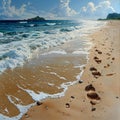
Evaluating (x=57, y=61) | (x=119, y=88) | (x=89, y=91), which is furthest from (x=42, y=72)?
Result: (x=119, y=88)

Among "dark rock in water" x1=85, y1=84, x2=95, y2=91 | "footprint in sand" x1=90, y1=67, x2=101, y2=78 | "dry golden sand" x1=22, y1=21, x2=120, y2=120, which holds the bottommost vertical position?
"dry golden sand" x1=22, y1=21, x2=120, y2=120

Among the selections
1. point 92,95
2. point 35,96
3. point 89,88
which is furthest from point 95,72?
point 35,96

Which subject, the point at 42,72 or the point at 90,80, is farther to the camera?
the point at 42,72

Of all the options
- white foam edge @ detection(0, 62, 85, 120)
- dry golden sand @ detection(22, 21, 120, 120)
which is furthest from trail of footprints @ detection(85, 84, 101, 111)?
white foam edge @ detection(0, 62, 85, 120)

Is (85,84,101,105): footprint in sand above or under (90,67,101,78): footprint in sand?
under

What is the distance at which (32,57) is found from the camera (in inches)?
285

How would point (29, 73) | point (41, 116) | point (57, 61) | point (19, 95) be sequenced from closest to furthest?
1. point (41, 116)
2. point (19, 95)
3. point (29, 73)
4. point (57, 61)

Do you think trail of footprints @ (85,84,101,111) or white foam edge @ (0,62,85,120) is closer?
white foam edge @ (0,62,85,120)

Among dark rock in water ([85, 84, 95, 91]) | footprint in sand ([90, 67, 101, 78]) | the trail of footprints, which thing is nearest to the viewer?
the trail of footprints

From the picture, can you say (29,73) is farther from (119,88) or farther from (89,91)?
(119,88)

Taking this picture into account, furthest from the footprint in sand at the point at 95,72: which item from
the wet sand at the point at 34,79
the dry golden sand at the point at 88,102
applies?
the wet sand at the point at 34,79

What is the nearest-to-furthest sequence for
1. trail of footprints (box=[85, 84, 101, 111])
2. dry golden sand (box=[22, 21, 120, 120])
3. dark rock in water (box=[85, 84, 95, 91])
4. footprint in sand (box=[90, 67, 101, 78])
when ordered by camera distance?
dry golden sand (box=[22, 21, 120, 120])
trail of footprints (box=[85, 84, 101, 111])
dark rock in water (box=[85, 84, 95, 91])
footprint in sand (box=[90, 67, 101, 78])

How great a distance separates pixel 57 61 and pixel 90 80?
6.54 feet

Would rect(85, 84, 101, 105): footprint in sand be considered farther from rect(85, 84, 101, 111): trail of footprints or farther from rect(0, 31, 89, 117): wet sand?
rect(0, 31, 89, 117): wet sand
